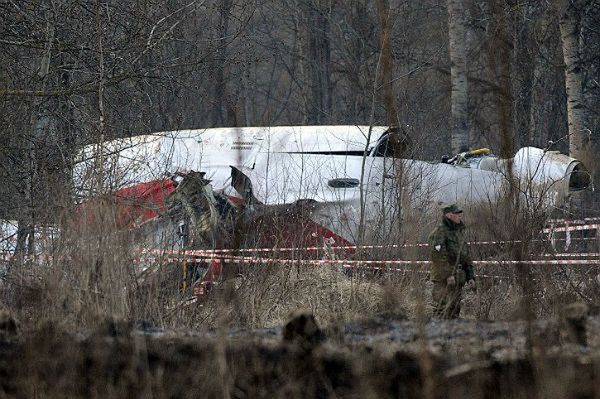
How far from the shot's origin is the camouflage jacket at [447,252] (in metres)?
12.4

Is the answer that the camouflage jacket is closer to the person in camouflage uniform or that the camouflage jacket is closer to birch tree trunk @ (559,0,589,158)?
the person in camouflage uniform

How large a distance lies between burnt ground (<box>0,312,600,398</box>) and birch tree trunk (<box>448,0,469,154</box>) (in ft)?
57.7

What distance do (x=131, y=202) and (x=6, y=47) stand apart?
10.4 feet

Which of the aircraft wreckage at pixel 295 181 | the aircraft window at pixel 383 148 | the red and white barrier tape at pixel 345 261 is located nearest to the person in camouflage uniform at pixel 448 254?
the red and white barrier tape at pixel 345 261

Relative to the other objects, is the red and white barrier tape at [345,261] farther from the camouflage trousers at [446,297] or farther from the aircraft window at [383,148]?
the aircraft window at [383,148]

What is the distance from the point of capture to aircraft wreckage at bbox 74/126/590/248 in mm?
13219

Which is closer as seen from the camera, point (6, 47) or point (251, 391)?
point (251, 391)

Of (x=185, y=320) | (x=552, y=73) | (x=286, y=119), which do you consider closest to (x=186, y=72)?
(x=185, y=320)

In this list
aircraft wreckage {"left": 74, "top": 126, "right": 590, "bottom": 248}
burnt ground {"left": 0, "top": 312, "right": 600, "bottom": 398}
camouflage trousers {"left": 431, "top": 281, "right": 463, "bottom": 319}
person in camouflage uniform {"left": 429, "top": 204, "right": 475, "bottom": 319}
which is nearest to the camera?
burnt ground {"left": 0, "top": 312, "right": 600, "bottom": 398}

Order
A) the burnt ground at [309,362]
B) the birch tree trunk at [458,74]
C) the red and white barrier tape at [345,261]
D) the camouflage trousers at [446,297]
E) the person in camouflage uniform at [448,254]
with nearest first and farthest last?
the burnt ground at [309,362] < the camouflage trousers at [446,297] < the red and white barrier tape at [345,261] < the person in camouflage uniform at [448,254] < the birch tree trunk at [458,74]

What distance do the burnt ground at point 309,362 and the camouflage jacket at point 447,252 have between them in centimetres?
632

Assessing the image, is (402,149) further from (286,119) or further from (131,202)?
(286,119)

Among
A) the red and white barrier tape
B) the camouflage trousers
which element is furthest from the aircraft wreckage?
the camouflage trousers

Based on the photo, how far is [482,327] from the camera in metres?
6.17
